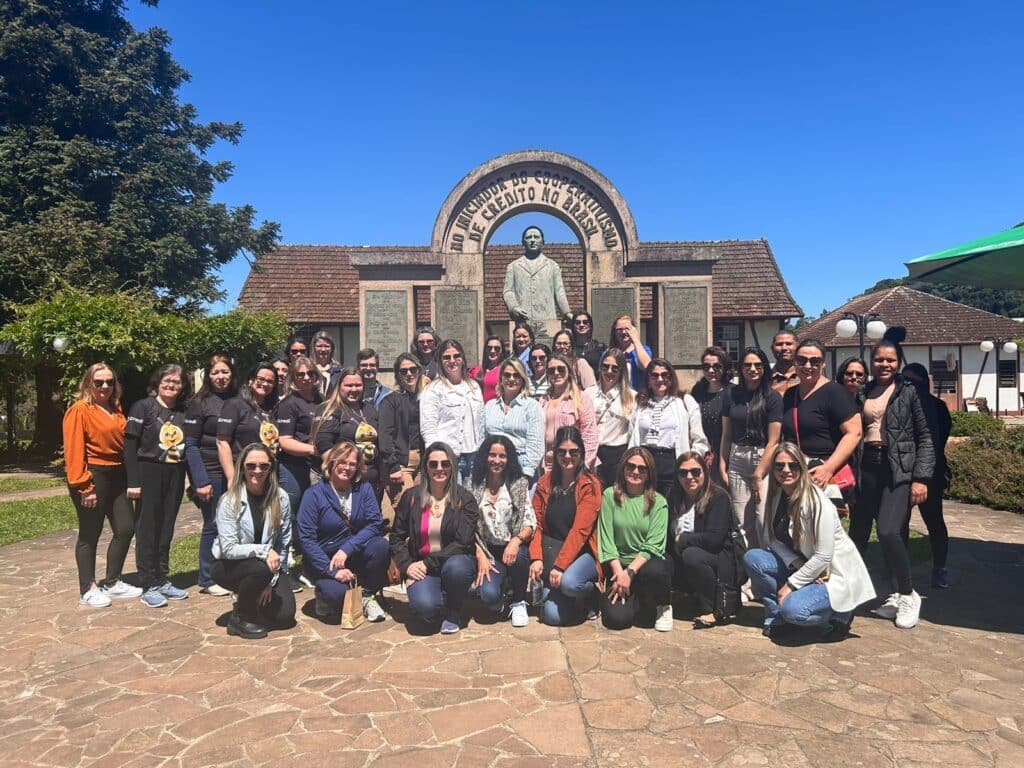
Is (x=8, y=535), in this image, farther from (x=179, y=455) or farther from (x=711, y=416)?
(x=711, y=416)

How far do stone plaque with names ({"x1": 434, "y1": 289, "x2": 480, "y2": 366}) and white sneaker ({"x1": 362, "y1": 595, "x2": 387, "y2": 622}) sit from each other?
618cm

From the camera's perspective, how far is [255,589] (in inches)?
183

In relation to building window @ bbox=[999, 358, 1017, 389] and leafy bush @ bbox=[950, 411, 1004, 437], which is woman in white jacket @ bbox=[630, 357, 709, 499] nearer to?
leafy bush @ bbox=[950, 411, 1004, 437]

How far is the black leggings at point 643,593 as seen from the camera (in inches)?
184

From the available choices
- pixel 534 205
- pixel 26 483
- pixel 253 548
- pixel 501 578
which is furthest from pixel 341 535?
pixel 26 483

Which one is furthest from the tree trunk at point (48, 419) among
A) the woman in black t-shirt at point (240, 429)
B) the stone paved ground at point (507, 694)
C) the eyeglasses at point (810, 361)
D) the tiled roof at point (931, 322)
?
the tiled roof at point (931, 322)

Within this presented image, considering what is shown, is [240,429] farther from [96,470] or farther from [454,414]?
[454,414]

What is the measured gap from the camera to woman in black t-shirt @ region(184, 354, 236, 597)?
537 cm

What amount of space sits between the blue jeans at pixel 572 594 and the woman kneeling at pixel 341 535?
1215 mm

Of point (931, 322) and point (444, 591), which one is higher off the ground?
point (931, 322)

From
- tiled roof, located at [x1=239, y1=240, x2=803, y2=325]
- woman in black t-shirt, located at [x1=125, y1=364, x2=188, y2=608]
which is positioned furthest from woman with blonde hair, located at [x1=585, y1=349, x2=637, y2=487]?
tiled roof, located at [x1=239, y1=240, x2=803, y2=325]

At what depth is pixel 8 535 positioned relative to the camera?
28.0ft

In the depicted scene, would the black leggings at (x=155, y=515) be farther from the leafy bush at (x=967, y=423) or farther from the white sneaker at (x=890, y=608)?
the leafy bush at (x=967, y=423)

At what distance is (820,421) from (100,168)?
18277mm
